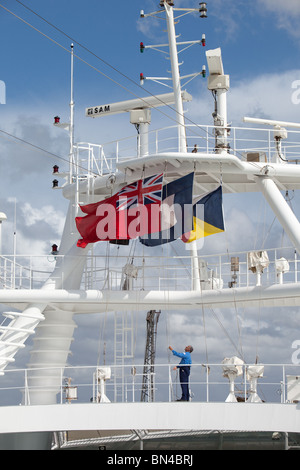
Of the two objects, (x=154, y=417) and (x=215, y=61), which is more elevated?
(x=215, y=61)

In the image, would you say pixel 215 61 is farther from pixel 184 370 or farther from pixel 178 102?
pixel 184 370

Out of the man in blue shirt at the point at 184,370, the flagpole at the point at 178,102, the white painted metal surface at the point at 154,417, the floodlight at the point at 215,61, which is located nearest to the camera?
the white painted metal surface at the point at 154,417

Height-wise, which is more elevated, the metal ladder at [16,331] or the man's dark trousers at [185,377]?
the metal ladder at [16,331]

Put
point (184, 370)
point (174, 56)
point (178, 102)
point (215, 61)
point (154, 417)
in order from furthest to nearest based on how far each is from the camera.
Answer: point (174, 56) < point (178, 102) < point (215, 61) < point (184, 370) < point (154, 417)

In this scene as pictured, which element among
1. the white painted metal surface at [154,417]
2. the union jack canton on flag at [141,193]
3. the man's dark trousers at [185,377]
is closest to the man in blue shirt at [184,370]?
the man's dark trousers at [185,377]

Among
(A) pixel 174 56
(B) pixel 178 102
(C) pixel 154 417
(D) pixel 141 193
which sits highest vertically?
(A) pixel 174 56

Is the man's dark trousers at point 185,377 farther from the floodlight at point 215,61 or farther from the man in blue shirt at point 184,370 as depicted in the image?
the floodlight at point 215,61

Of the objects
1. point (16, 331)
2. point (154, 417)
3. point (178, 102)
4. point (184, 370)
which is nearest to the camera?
point (154, 417)

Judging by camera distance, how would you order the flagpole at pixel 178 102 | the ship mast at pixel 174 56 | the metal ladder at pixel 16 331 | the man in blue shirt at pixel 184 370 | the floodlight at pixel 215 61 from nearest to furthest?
the man in blue shirt at pixel 184 370
the metal ladder at pixel 16 331
the flagpole at pixel 178 102
the floodlight at pixel 215 61
the ship mast at pixel 174 56

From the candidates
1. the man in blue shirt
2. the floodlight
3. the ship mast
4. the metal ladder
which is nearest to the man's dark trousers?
the man in blue shirt

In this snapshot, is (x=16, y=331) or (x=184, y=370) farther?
(x=16, y=331)

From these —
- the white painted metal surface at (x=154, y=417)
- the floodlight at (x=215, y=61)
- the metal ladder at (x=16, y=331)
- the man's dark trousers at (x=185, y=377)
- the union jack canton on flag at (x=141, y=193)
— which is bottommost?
the white painted metal surface at (x=154, y=417)

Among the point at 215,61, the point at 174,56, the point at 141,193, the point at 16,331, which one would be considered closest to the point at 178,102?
the point at 215,61
